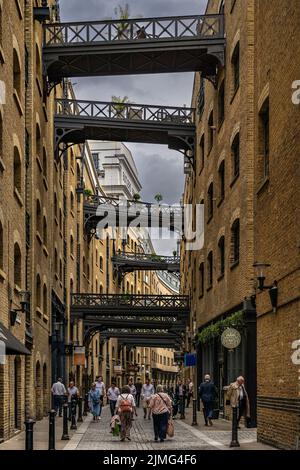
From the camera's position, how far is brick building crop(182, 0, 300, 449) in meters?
15.7

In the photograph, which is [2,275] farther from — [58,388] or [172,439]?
[58,388]

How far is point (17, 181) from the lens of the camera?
23.7 meters

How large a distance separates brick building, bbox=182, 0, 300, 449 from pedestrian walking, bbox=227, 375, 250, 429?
94cm

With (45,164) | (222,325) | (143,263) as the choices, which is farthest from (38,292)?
(143,263)

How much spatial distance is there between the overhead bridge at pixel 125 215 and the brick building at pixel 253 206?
975cm

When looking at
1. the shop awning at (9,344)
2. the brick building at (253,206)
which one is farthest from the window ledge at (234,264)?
the shop awning at (9,344)

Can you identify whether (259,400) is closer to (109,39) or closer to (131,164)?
(109,39)

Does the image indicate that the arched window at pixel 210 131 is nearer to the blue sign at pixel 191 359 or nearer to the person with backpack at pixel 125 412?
the blue sign at pixel 191 359

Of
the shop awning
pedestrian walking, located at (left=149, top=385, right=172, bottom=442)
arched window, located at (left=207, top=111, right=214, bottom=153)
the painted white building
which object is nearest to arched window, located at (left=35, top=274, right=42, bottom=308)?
arched window, located at (left=207, top=111, right=214, bottom=153)

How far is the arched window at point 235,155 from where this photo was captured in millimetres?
27047

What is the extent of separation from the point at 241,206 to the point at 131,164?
60.5 metres

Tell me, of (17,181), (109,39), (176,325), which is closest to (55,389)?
(17,181)

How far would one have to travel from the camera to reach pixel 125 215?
52219 millimetres

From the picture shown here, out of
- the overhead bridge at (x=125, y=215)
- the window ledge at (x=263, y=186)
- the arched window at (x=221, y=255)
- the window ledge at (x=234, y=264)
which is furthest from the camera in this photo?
the overhead bridge at (x=125, y=215)
